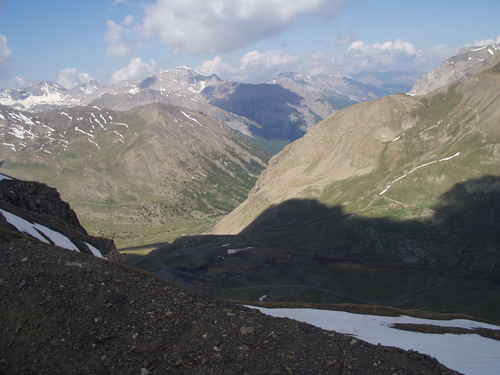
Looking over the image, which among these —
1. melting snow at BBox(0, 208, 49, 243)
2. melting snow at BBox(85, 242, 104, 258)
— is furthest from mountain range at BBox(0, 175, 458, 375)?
melting snow at BBox(85, 242, 104, 258)

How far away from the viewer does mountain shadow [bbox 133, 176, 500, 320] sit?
135 meters

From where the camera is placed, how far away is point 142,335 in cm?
2105

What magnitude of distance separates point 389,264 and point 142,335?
167 m

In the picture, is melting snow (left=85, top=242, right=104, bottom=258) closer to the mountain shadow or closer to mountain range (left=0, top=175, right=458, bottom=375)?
mountain range (left=0, top=175, right=458, bottom=375)

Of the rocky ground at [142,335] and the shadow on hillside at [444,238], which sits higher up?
the rocky ground at [142,335]

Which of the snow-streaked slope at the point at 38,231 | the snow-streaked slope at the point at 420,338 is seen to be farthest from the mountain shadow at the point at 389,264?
the snow-streaked slope at the point at 38,231

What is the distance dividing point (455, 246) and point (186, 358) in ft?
581

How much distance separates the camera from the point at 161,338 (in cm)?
2100

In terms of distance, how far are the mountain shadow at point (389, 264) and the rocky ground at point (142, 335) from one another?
101493 millimetres

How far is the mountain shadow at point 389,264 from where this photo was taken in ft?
444

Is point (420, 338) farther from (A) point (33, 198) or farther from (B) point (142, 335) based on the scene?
(A) point (33, 198)

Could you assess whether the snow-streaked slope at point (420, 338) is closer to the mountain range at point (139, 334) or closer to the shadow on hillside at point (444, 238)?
the mountain range at point (139, 334)

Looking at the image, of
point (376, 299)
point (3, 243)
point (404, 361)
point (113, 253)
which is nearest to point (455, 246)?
point (376, 299)

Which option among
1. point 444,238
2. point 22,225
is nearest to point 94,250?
point 22,225
